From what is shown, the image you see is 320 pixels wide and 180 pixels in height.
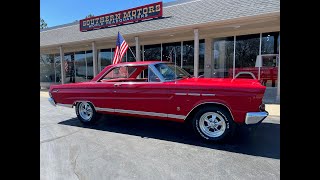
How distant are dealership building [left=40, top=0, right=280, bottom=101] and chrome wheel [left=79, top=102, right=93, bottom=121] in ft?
9.68

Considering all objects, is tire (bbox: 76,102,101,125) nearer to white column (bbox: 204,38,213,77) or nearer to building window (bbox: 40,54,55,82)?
white column (bbox: 204,38,213,77)

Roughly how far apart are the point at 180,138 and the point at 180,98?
2.74 feet

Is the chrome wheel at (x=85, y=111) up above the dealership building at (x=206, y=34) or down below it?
below

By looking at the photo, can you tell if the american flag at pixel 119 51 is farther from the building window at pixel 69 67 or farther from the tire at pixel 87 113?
the building window at pixel 69 67

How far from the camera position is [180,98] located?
462 cm

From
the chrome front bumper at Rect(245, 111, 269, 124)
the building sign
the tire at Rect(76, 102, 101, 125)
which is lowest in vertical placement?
the tire at Rect(76, 102, 101, 125)

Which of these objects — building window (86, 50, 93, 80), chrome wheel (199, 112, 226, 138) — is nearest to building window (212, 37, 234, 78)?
chrome wheel (199, 112, 226, 138)

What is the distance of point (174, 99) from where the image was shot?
469cm

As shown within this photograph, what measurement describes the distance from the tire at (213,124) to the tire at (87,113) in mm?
2761

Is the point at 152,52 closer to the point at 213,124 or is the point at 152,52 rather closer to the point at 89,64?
the point at 89,64

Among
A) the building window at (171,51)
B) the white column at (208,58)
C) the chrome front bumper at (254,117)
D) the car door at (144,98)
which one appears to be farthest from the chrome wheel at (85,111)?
the white column at (208,58)

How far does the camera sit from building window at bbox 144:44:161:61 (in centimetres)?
1449

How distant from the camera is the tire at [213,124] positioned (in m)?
4.26

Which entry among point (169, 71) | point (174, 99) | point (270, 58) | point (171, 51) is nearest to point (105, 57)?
point (171, 51)
